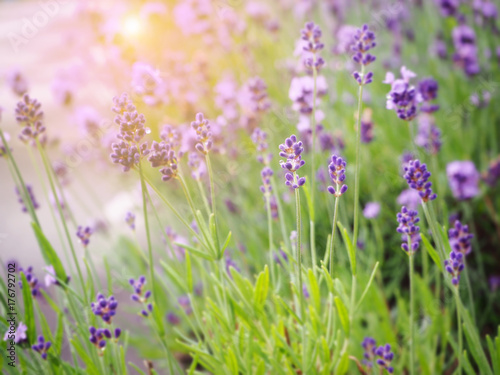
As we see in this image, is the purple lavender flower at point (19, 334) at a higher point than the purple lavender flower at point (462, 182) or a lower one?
lower

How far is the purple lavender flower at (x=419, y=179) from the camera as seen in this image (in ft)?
2.98

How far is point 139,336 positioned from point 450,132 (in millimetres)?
1901


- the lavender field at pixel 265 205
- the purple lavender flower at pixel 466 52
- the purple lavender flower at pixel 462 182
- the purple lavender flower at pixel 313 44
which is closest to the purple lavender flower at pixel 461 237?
the lavender field at pixel 265 205

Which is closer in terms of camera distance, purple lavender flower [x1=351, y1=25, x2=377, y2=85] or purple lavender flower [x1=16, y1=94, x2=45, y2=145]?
purple lavender flower [x1=351, y1=25, x2=377, y2=85]

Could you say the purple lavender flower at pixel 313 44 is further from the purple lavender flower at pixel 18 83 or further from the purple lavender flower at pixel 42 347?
the purple lavender flower at pixel 18 83

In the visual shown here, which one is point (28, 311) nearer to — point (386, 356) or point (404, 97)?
point (386, 356)

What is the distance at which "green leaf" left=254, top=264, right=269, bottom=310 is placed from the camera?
1.03m

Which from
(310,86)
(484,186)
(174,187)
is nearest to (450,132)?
(484,186)

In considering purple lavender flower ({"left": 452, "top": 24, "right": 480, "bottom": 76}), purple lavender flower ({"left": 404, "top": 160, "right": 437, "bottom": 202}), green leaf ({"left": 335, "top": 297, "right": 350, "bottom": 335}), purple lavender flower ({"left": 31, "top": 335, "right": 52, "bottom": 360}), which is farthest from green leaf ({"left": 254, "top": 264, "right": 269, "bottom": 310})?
purple lavender flower ({"left": 452, "top": 24, "right": 480, "bottom": 76})

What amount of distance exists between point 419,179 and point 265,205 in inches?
18.5

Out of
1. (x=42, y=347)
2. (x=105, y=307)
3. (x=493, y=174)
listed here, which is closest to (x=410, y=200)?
(x=493, y=174)

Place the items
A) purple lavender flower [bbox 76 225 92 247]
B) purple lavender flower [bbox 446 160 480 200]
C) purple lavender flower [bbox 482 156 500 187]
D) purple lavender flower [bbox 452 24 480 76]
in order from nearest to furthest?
1. purple lavender flower [bbox 76 225 92 247]
2. purple lavender flower [bbox 446 160 480 200]
3. purple lavender flower [bbox 482 156 500 187]
4. purple lavender flower [bbox 452 24 480 76]

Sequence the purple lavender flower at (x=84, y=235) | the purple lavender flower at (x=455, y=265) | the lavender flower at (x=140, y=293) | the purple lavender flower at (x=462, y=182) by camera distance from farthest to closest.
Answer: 1. the purple lavender flower at (x=462, y=182)
2. the purple lavender flower at (x=84, y=235)
3. the lavender flower at (x=140, y=293)
4. the purple lavender flower at (x=455, y=265)

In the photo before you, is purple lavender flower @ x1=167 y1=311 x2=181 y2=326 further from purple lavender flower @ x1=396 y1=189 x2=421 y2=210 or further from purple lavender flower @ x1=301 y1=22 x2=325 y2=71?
purple lavender flower @ x1=301 y1=22 x2=325 y2=71
